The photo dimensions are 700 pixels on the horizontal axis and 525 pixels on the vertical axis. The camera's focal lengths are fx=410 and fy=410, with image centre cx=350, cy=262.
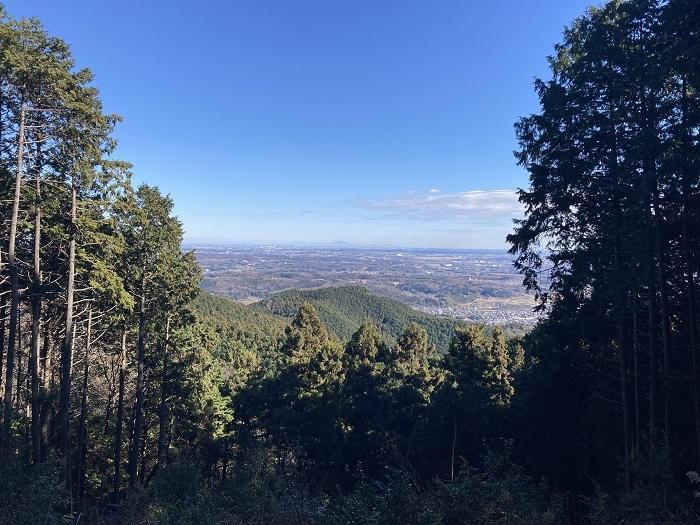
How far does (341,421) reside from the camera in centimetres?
1855

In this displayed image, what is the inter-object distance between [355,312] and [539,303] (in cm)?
9579

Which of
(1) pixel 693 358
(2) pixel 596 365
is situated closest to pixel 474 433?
(2) pixel 596 365

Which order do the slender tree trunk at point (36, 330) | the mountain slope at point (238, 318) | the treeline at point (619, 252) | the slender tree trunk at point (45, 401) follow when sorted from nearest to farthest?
the treeline at point (619, 252) < the slender tree trunk at point (36, 330) < the slender tree trunk at point (45, 401) < the mountain slope at point (238, 318)

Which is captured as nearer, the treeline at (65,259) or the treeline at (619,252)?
the treeline at (619,252)

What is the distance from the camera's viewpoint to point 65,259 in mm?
10484

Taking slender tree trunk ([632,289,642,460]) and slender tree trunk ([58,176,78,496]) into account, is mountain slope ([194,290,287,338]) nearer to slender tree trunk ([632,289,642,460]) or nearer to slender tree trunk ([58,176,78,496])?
slender tree trunk ([58,176,78,496])

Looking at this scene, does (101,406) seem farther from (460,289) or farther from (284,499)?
(460,289)

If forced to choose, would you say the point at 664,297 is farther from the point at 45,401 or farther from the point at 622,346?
the point at 45,401

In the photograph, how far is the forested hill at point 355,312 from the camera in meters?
85.4

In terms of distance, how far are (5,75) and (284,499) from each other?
9.92m

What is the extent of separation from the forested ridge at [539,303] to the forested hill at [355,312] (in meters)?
66.9

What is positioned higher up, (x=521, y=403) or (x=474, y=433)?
(x=521, y=403)

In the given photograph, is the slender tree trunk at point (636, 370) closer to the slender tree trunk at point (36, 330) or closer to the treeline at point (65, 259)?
the treeline at point (65, 259)

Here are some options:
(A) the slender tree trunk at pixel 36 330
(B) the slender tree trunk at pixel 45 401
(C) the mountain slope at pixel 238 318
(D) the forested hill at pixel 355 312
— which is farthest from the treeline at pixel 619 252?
(D) the forested hill at pixel 355 312
